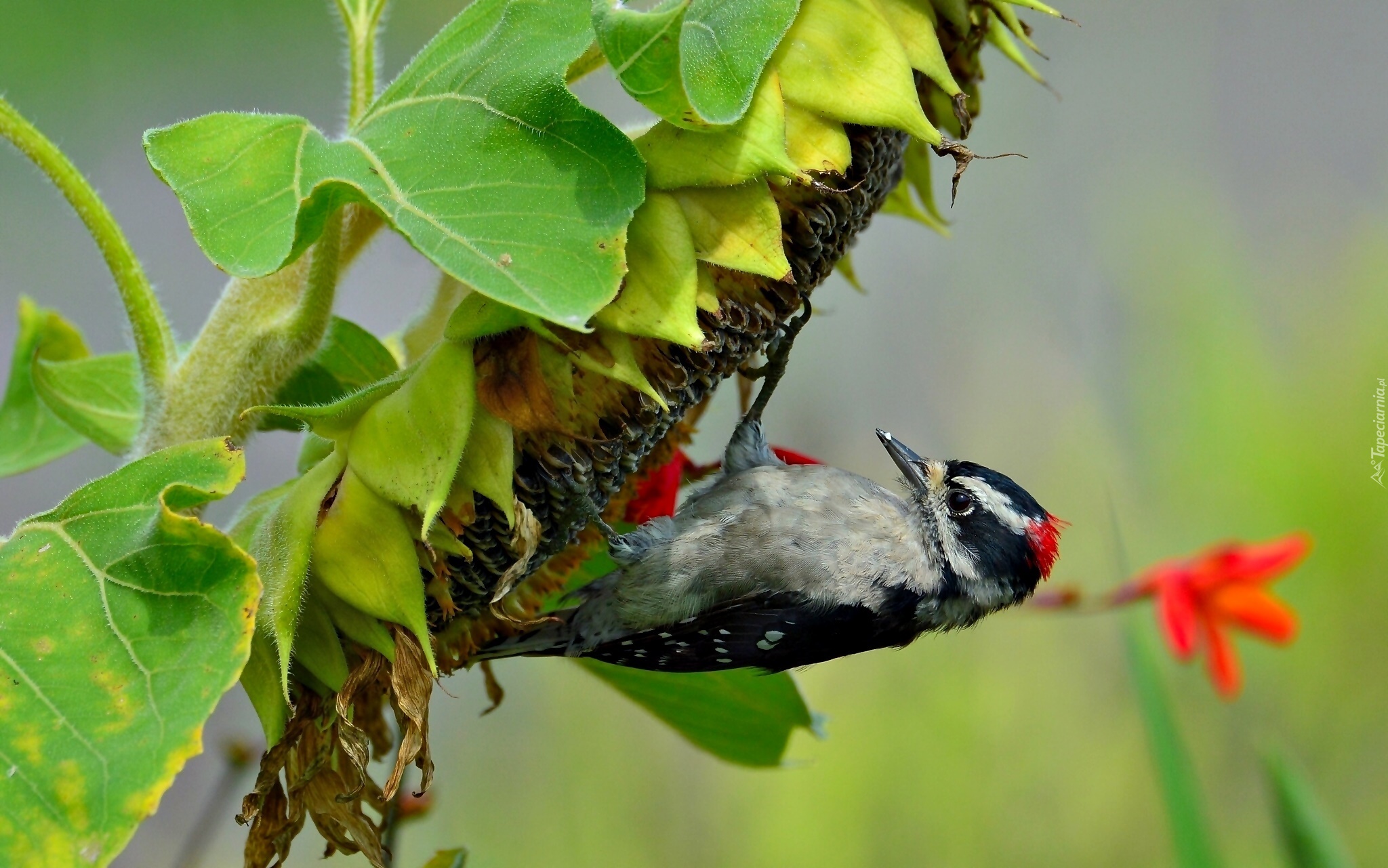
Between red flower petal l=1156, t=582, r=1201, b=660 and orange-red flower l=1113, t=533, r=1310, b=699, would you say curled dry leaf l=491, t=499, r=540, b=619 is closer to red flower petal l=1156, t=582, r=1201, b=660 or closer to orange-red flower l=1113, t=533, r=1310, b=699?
orange-red flower l=1113, t=533, r=1310, b=699

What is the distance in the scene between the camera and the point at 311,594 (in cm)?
80

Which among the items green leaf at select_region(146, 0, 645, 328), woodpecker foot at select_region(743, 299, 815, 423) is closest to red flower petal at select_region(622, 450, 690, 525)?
woodpecker foot at select_region(743, 299, 815, 423)

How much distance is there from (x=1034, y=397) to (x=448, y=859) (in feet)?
10.1

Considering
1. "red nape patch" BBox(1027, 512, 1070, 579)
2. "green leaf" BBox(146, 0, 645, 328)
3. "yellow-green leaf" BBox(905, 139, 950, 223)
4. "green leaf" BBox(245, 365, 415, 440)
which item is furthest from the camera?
"red nape patch" BBox(1027, 512, 1070, 579)

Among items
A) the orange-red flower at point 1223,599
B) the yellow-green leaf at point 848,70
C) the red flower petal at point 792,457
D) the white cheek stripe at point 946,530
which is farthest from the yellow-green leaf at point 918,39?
the white cheek stripe at point 946,530

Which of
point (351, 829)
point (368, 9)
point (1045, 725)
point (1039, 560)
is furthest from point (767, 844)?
point (368, 9)

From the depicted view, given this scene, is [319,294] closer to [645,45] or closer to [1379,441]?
[645,45]

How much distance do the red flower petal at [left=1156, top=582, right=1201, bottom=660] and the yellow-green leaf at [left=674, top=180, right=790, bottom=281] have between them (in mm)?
983

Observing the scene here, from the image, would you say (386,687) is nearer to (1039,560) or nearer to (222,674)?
(222,674)

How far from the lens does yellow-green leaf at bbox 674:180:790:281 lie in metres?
0.75

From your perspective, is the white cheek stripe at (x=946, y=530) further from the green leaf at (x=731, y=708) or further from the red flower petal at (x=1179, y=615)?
the green leaf at (x=731, y=708)

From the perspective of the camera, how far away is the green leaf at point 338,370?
0.91 m

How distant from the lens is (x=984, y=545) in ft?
5.37

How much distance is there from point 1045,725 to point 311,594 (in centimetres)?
260
